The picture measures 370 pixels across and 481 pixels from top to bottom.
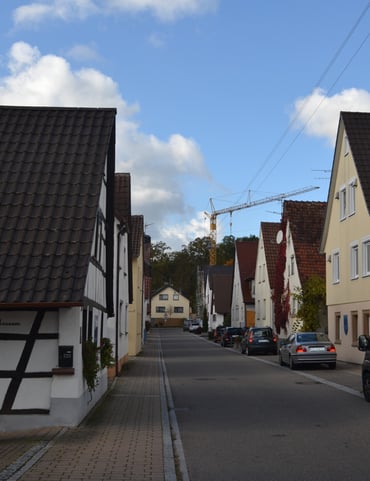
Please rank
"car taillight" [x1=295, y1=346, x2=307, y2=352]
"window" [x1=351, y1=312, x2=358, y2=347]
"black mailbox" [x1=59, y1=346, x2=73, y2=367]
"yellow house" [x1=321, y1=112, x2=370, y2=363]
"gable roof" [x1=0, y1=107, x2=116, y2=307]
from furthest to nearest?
"window" [x1=351, y1=312, x2=358, y2=347] < "yellow house" [x1=321, y1=112, x2=370, y2=363] < "car taillight" [x1=295, y1=346, x2=307, y2=352] < "black mailbox" [x1=59, y1=346, x2=73, y2=367] < "gable roof" [x1=0, y1=107, x2=116, y2=307]

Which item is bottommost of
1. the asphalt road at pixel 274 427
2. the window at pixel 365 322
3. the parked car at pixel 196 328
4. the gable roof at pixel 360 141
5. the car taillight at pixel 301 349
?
the asphalt road at pixel 274 427

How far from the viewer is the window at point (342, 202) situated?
103 ft

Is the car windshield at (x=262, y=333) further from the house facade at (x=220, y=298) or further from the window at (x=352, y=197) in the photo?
the house facade at (x=220, y=298)

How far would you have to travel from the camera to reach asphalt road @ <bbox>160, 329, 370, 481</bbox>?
362 inches

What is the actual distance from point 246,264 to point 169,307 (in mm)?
65052

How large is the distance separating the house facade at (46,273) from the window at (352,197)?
17.4m

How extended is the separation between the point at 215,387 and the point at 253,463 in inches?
462

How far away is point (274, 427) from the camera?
1284 centimetres

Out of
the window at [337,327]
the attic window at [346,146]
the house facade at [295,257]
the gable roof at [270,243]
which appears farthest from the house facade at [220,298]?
the attic window at [346,146]

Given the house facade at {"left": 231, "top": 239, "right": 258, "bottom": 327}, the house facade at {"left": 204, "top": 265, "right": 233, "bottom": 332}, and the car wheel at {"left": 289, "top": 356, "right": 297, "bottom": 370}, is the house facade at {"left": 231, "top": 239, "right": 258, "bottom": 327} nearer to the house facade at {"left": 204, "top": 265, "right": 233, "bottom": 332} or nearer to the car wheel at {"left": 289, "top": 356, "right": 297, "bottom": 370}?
the house facade at {"left": 204, "top": 265, "right": 233, "bottom": 332}

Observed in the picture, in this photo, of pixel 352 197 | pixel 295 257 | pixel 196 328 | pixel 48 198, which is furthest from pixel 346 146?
pixel 196 328

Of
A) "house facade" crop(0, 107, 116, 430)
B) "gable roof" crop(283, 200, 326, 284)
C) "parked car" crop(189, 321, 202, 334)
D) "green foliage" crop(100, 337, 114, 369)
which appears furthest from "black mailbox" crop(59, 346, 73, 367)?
"parked car" crop(189, 321, 202, 334)

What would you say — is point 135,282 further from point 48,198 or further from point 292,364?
point 48,198

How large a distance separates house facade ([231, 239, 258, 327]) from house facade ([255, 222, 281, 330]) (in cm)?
590
